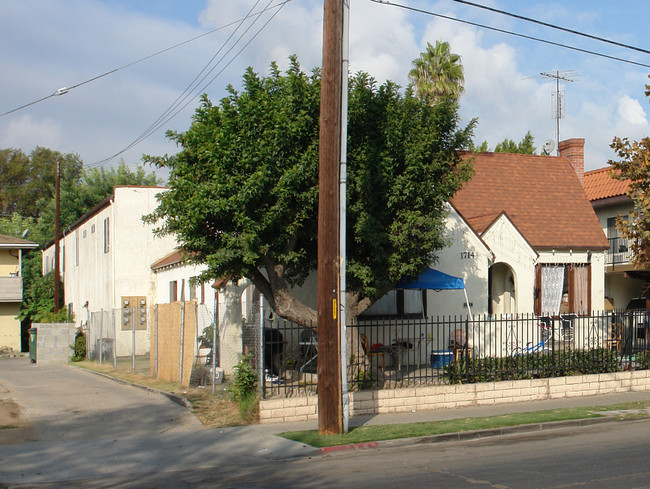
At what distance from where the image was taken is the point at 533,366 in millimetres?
15547

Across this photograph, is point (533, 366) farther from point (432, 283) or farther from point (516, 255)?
point (516, 255)

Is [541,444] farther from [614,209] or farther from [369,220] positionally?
[614,209]

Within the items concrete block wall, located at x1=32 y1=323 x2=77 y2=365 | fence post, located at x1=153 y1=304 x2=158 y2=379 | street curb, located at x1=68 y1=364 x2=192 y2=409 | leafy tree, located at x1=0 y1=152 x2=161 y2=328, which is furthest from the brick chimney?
leafy tree, located at x1=0 y1=152 x2=161 y2=328

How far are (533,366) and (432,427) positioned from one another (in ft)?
14.4

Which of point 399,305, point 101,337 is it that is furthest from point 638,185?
point 101,337

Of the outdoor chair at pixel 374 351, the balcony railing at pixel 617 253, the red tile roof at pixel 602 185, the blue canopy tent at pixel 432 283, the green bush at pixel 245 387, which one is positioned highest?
the red tile roof at pixel 602 185

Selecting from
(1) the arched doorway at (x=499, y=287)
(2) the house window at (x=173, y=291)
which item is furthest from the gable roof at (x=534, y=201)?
(2) the house window at (x=173, y=291)

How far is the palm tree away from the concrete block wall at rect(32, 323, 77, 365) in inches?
788

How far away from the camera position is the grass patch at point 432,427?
36.8ft

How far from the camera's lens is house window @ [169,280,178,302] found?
88.2ft

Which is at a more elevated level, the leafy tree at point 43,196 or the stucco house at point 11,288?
Result: the leafy tree at point 43,196

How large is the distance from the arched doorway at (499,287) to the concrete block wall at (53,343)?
56.8ft

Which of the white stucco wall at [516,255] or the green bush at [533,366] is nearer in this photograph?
the green bush at [533,366]

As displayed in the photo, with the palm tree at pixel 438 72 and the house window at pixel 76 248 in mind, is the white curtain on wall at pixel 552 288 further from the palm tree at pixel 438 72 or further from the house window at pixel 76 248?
the house window at pixel 76 248
